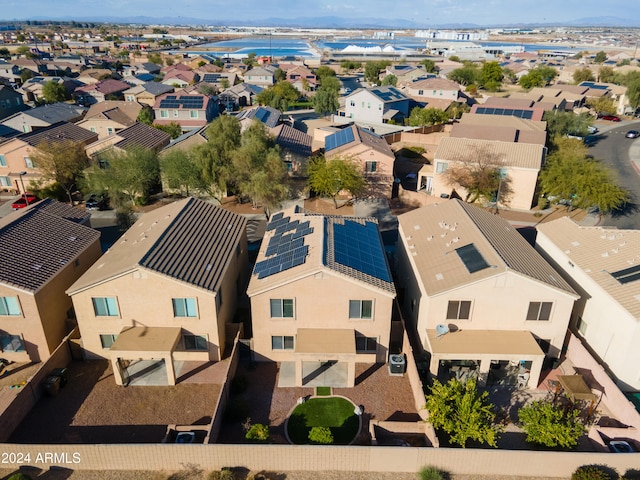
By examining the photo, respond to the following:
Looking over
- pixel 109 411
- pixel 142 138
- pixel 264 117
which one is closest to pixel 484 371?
pixel 109 411

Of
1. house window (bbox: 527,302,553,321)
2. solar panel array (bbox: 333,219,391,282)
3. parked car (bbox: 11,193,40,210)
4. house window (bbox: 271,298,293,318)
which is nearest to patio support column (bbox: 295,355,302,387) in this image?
house window (bbox: 271,298,293,318)

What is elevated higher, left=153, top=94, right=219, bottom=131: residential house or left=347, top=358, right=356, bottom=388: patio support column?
left=153, top=94, right=219, bottom=131: residential house

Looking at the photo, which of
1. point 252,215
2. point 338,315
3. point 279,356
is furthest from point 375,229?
point 252,215

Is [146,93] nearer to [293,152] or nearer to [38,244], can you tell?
[293,152]

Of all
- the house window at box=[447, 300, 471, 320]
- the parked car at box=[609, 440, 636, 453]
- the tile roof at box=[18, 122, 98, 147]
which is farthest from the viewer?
the tile roof at box=[18, 122, 98, 147]

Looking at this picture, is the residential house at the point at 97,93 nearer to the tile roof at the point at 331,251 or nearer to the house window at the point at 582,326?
the tile roof at the point at 331,251

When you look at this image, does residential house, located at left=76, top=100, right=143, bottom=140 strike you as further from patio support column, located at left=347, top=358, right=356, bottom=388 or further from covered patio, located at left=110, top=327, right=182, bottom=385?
patio support column, located at left=347, top=358, right=356, bottom=388

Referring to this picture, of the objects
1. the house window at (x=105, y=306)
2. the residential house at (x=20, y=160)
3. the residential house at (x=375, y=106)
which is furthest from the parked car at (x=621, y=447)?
the residential house at (x=375, y=106)
